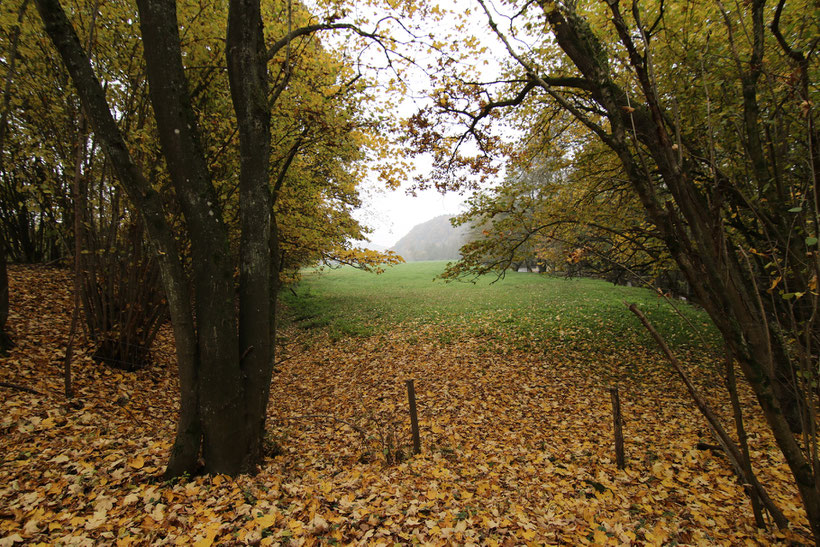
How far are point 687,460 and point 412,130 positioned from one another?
786 cm

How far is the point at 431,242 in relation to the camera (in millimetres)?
123250

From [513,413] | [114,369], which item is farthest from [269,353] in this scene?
[513,413]

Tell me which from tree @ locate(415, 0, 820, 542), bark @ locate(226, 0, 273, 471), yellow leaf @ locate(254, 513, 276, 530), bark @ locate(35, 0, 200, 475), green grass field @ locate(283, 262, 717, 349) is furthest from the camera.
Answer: green grass field @ locate(283, 262, 717, 349)

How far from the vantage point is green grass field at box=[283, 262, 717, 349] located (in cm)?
1130

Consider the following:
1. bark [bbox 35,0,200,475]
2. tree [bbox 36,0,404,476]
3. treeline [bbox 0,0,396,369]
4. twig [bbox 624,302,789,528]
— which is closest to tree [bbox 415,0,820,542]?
twig [bbox 624,302,789,528]

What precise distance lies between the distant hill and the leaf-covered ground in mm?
85425

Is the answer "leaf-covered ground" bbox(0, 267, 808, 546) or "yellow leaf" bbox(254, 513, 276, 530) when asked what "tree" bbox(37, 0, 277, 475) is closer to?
"leaf-covered ground" bbox(0, 267, 808, 546)

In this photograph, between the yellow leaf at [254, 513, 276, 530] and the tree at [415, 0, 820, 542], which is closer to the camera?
the tree at [415, 0, 820, 542]

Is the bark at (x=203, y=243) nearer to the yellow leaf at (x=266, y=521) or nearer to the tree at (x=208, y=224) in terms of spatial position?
the tree at (x=208, y=224)

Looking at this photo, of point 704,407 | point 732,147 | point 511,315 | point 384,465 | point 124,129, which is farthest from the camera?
point 511,315

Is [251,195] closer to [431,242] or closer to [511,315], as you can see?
[511,315]

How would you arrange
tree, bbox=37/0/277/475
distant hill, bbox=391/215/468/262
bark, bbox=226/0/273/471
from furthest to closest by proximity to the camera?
distant hill, bbox=391/215/468/262
bark, bbox=226/0/273/471
tree, bbox=37/0/277/475

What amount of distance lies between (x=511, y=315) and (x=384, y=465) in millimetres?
10385

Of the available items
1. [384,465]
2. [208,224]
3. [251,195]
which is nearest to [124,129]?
[251,195]
